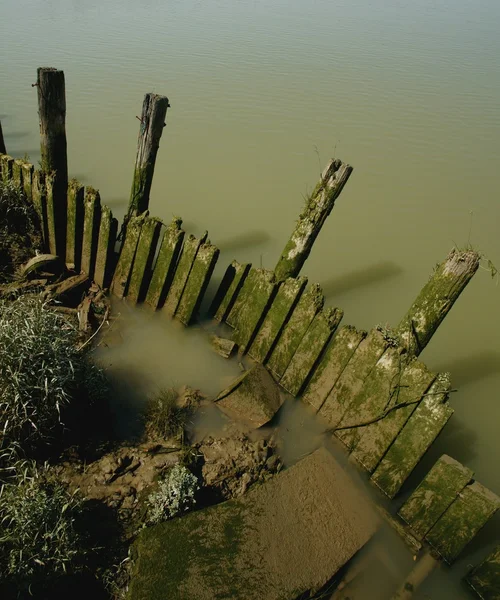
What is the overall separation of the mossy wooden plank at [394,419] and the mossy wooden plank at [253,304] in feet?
4.97

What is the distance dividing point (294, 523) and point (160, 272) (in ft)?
10.1

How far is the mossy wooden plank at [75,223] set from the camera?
534cm

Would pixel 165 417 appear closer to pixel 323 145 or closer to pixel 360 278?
pixel 360 278

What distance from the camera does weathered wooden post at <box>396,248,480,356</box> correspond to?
395 cm

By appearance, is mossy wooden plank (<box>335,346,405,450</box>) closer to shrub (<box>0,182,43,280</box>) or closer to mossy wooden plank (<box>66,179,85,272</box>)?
mossy wooden plank (<box>66,179,85,272</box>)

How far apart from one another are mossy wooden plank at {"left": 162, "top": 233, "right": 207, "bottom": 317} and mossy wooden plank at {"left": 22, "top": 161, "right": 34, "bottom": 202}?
2326 millimetres

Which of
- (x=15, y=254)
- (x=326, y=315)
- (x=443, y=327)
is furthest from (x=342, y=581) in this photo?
(x=15, y=254)

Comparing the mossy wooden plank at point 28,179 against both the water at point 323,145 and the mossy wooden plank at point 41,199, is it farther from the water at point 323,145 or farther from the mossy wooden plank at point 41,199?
the water at point 323,145

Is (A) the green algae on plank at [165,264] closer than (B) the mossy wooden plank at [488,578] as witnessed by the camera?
No

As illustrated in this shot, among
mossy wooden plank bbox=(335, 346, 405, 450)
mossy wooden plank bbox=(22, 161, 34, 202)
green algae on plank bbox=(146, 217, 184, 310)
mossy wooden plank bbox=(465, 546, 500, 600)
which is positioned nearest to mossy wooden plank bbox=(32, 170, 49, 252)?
mossy wooden plank bbox=(22, 161, 34, 202)

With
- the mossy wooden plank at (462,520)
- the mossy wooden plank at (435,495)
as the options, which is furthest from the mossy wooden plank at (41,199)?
the mossy wooden plank at (462,520)

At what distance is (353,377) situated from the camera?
413 centimetres

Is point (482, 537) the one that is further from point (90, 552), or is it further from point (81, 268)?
point (81, 268)

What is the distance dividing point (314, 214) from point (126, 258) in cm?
235
